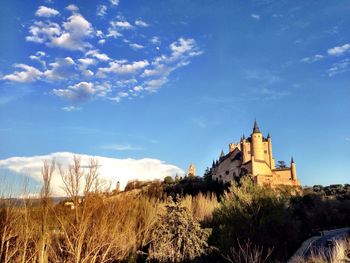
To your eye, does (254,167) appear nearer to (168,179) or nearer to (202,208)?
(168,179)

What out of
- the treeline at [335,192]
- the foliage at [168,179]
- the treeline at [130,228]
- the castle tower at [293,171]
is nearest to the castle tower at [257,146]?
the castle tower at [293,171]

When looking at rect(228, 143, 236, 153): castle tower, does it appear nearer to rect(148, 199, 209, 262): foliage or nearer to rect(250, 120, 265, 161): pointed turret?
rect(250, 120, 265, 161): pointed turret

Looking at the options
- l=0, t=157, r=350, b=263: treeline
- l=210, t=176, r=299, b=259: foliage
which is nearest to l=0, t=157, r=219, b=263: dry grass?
l=0, t=157, r=350, b=263: treeline

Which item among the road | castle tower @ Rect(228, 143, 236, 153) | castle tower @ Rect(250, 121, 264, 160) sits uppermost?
castle tower @ Rect(228, 143, 236, 153)

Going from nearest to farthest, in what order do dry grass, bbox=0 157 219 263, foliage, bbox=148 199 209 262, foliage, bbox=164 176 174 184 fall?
dry grass, bbox=0 157 219 263 → foliage, bbox=148 199 209 262 → foliage, bbox=164 176 174 184

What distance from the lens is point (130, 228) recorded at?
38.6ft

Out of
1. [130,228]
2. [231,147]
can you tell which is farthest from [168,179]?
[130,228]

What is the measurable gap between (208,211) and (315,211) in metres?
15.9

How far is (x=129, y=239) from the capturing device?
11.4 metres

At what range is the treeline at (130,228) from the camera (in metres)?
8.10

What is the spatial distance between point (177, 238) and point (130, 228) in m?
2.31

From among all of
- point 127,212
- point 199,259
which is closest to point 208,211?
point 127,212

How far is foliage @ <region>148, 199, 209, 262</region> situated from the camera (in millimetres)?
9812

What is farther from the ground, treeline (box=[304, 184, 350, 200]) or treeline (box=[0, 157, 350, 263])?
treeline (box=[304, 184, 350, 200])
